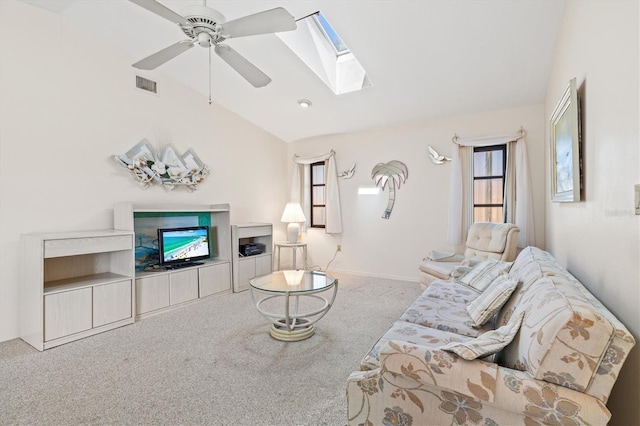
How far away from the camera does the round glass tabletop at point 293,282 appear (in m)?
2.68

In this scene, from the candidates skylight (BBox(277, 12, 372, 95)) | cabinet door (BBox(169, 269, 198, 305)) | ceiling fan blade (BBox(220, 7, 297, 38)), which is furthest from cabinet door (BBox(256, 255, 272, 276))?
ceiling fan blade (BBox(220, 7, 297, 38))

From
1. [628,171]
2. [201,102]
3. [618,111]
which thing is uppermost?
[201,102]

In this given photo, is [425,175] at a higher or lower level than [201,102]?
lower

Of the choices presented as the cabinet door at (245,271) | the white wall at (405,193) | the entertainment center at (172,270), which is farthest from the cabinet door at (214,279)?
the white wall at (405,193)

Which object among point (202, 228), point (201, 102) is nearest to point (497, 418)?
point (202, 228)

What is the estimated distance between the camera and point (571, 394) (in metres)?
0.97

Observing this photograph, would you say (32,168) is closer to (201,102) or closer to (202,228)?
(202,228)

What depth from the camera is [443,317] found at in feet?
6.77

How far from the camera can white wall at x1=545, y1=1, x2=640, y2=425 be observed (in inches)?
45.3

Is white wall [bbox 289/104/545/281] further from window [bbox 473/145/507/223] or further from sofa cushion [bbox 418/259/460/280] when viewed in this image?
sofa cushion [bbox 418/259/460/280]

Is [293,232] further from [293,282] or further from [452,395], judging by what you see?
[452,395]

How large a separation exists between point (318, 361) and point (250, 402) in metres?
0.62

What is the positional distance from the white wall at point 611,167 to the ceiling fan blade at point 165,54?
242 cm

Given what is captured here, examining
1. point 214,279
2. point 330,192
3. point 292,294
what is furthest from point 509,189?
point 214,279
